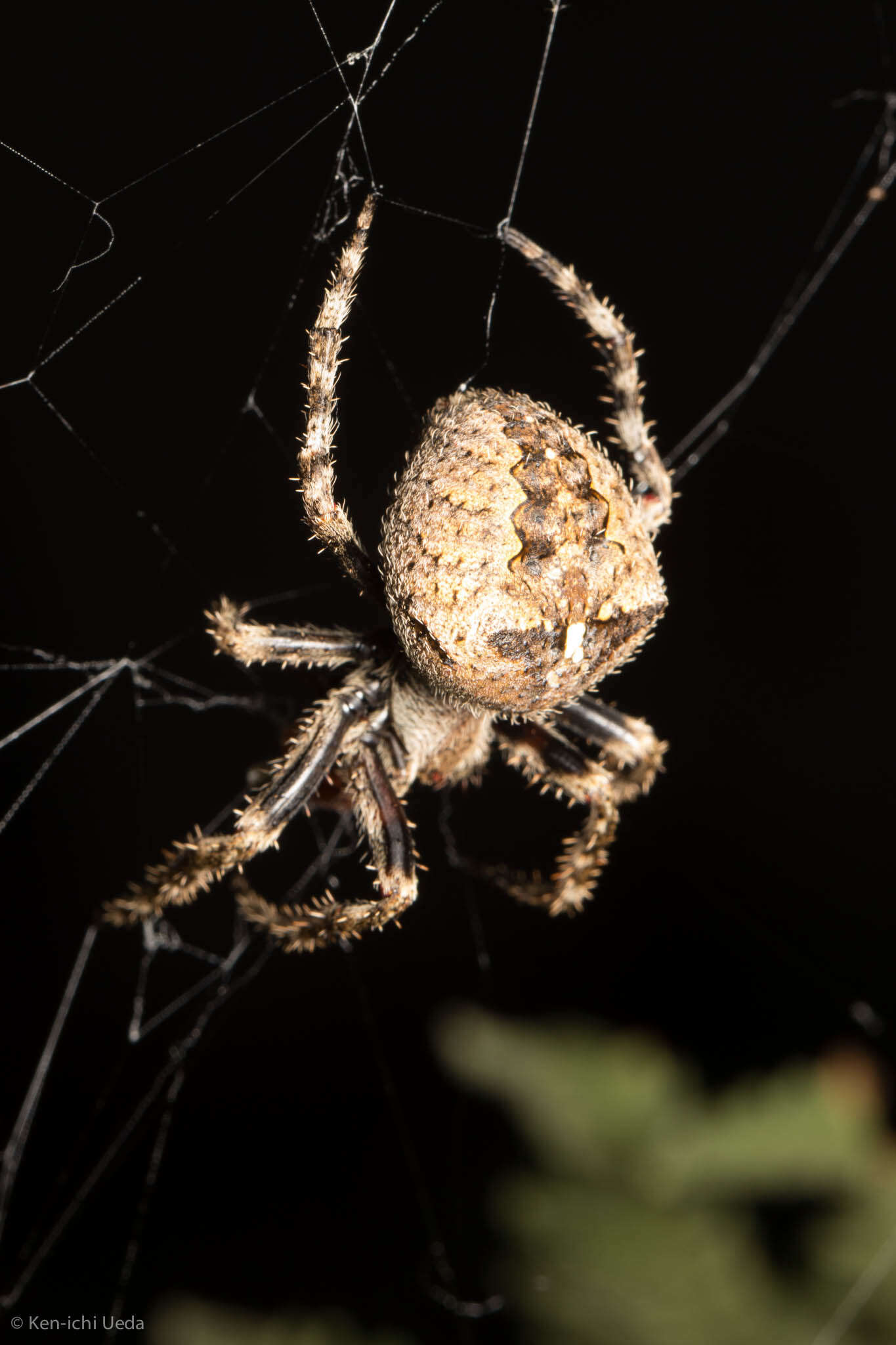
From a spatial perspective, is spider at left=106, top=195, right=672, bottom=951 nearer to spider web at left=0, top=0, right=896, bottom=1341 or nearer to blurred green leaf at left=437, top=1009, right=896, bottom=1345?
spider web at left=0, top=0, right=896, bottom=1341

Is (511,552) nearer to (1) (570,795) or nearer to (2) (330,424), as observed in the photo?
(2) (330,424)

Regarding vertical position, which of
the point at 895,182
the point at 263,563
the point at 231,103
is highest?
the point at 895,182

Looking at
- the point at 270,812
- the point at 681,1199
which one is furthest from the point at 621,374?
the point at 681,1199

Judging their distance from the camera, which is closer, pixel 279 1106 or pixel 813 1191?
pixel 813 1191

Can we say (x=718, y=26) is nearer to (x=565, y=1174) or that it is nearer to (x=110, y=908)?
(x=110, y=908)

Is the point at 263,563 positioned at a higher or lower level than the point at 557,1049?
higher

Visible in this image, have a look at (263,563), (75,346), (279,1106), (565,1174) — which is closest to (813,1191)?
(565,1174)
